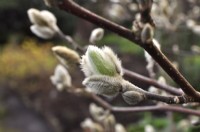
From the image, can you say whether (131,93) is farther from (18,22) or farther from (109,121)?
(18,22)

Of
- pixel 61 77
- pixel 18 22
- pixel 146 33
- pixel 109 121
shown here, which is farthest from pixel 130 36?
pixel 18 22

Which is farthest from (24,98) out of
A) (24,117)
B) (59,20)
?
(59,20)

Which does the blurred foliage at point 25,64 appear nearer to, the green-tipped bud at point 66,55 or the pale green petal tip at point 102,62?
the green-tipped bud at point 66,55

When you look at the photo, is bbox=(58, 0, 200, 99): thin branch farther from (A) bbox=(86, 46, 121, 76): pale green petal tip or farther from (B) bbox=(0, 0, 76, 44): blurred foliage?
(B) bbox=(0, 0, 76, 44): blurred foliage

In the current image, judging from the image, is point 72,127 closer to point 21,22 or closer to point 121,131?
point 121,131

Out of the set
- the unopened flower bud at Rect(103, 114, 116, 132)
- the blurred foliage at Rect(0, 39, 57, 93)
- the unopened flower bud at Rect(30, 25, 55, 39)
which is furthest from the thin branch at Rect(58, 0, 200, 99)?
the blurred foliage at Rect(0, 39, 57, 93)

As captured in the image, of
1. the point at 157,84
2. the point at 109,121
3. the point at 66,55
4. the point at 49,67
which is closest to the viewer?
the point at 66,55

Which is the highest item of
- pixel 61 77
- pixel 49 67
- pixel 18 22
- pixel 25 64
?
pixel 18 22

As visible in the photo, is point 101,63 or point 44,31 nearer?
point 101,63
